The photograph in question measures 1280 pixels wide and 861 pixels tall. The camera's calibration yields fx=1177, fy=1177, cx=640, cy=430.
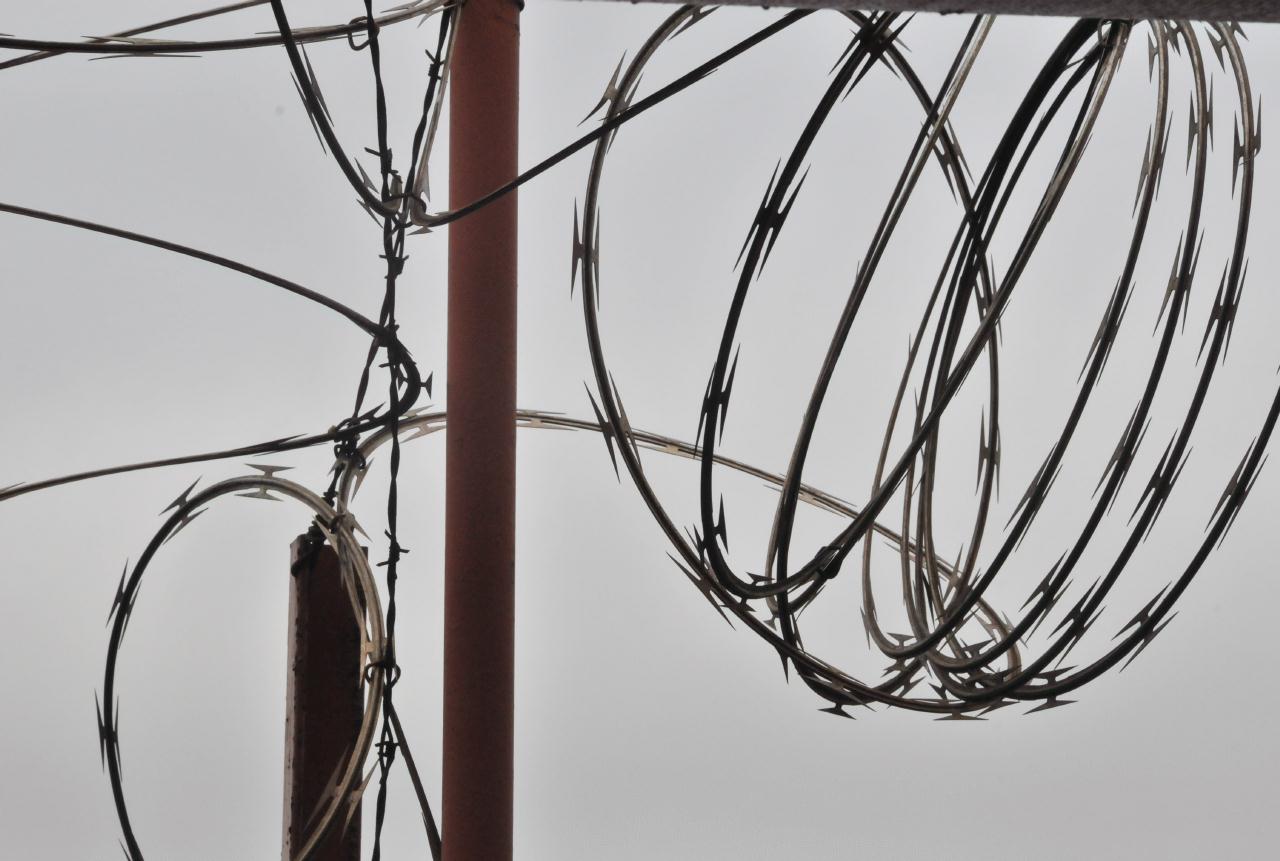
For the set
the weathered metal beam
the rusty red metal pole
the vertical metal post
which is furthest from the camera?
the rusty red metal pole

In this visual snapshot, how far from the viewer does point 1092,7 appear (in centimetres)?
70

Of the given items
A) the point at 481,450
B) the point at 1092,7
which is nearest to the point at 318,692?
the point at 481,450

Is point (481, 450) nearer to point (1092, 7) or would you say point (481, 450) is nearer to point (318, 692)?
point (318, 692)

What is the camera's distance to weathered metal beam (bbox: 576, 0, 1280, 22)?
697mm

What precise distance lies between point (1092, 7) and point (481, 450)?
4.21 ft

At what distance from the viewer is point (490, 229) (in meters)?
1.89

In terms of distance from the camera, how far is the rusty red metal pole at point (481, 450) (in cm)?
178

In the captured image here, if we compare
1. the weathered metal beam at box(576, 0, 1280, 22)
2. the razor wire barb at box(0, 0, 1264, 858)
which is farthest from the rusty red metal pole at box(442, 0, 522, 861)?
the weathered metal beam at box(576, 0, 1280, 22)

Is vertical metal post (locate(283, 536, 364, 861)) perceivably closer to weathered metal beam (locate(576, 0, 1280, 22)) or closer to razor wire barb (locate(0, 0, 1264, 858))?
razor wire barb (locate(0, 0, 1264, 858))

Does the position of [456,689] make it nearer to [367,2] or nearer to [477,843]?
[477,843]

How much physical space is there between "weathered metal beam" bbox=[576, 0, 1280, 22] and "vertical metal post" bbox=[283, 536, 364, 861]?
3.92 ft

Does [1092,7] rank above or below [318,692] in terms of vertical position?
above

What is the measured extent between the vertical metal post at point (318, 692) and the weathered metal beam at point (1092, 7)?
1.19 m

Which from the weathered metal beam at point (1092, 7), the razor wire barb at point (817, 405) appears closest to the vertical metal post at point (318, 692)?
the razor wire barb at point (817, 405)
